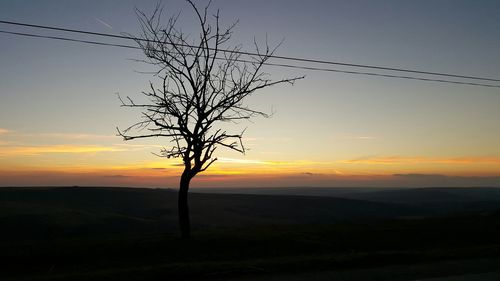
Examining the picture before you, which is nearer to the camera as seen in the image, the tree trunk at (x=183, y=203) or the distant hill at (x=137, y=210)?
the tree trunk at (x=183, y=203)

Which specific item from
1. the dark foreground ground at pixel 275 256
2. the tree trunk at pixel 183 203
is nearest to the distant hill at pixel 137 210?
the tree trunk at pixel 183 203

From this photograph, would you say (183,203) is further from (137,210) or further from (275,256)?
(137,210)

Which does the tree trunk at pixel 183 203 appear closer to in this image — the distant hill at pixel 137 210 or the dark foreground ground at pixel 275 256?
the dark foreground ground at pixel 275 256

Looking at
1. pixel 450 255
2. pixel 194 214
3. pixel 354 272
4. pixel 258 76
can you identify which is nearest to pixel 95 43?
pixel 258 76

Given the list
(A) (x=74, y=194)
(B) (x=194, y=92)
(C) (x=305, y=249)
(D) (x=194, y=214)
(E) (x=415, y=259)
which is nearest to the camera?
(E) (x=415, y=259)

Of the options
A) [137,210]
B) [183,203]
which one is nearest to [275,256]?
[183,203]

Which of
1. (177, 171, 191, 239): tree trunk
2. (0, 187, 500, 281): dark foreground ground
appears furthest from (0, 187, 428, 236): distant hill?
(0, 187, 500, 281): dark foreground ground

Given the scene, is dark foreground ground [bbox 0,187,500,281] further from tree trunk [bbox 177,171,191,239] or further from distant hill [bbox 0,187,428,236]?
distant hill [bbox 0,187,428,236]

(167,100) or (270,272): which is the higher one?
(167,100)

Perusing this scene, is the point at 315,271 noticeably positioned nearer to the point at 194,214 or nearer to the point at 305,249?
the point at 305,249

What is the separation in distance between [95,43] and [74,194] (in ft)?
369

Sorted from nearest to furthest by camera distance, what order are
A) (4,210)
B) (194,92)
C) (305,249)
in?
(305,249) < (194,92) < (4,210)

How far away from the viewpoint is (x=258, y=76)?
19.9 meters

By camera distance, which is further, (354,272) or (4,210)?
(4,210)
